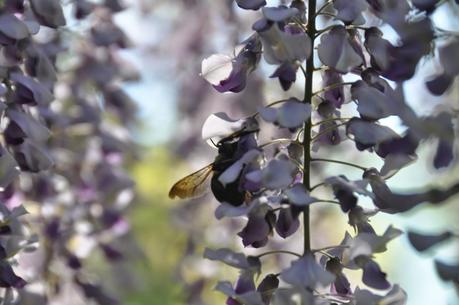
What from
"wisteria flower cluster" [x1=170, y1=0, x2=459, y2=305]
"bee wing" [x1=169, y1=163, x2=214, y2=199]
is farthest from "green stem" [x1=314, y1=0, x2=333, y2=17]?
"bee wing" [x1=169, y1=163, x2=214, y2=199]

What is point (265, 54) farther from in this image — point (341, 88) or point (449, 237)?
point (449, 237)

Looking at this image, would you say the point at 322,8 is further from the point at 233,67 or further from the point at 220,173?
the point at 220,173

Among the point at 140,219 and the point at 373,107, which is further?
the point at 140,219

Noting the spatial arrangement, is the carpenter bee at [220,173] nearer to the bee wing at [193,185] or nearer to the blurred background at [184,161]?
the bee wing at [193,185]

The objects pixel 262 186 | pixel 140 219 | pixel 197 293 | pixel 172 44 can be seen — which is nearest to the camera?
pixel 262 186

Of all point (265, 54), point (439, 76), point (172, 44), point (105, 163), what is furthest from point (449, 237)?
point (172, 44)

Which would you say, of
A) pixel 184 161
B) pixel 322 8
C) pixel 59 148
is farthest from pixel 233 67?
pixel 184 161

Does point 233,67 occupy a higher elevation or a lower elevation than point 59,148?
higher
